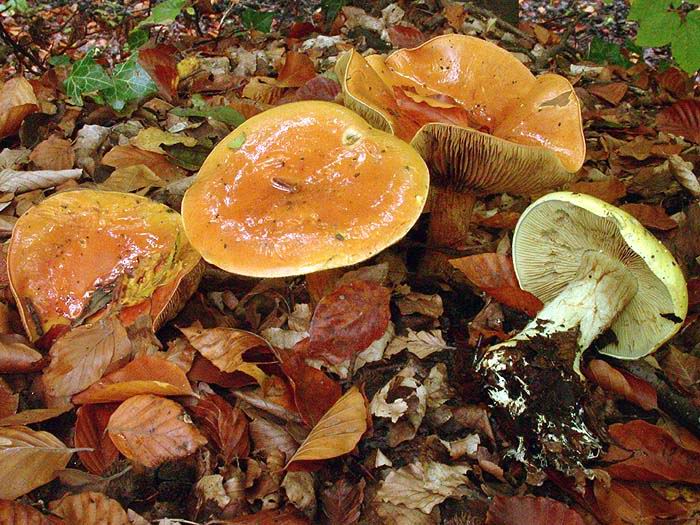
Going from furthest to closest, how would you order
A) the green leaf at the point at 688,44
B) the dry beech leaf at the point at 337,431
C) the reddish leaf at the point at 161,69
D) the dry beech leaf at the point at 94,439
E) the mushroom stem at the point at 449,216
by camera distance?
Result: the reddish leaf at the point at 161,69 < the green leaf at the point at 688,44 < the mushroom stem at the point at 449,216 < the dry beech leaf at the point at 94,439 < the dry beech leaf at the point at 337,431

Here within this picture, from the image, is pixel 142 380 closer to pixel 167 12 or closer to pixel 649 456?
pixel 649 456

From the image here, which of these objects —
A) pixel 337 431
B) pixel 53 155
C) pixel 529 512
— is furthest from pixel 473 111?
pixel 53 155

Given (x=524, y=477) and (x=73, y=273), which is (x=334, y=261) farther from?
(x=73, y=273)

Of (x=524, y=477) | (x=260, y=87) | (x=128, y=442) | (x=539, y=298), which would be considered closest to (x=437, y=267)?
(x=539, y=298)

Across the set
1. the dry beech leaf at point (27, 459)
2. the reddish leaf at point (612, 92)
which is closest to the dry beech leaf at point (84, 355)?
the dry beech leaf at point (27, 459)

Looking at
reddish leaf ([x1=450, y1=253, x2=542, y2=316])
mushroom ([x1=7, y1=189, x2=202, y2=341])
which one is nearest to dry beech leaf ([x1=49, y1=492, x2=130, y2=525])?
mushroom ([x1=7, y1=189, x2=202, y2=341])

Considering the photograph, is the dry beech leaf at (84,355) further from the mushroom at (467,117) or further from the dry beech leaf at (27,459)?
the mushroom at (467,117)
